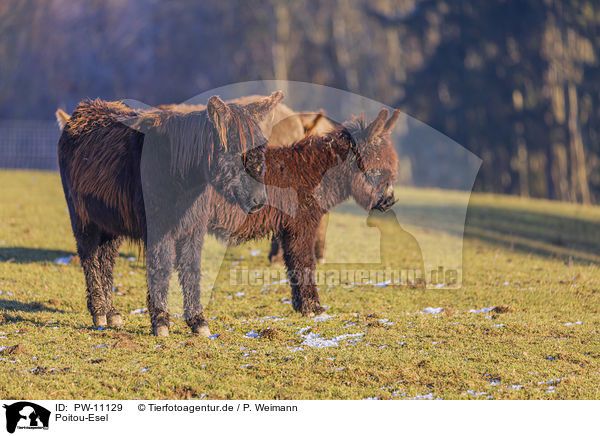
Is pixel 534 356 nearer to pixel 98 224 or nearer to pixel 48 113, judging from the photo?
pixel 98 224

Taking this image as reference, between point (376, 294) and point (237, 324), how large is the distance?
8.12 ft

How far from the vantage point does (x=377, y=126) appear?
293 inches

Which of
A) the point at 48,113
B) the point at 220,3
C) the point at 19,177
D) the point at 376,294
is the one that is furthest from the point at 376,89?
the point at 376,294

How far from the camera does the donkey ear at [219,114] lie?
18.4 ft

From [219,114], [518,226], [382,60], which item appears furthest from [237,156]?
[382,60]

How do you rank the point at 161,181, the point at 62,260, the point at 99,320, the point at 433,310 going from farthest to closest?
the point at 62,260 < the point at 433,310 < the point at 99,320 < the point at 161,181

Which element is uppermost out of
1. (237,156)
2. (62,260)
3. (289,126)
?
(289,126)

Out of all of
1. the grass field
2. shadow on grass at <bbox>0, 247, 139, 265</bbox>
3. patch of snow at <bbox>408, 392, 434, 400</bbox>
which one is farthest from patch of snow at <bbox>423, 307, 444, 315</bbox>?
shadow on grass at <bbox>0, 247, 139, 265</bbox>

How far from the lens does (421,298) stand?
8469 mm

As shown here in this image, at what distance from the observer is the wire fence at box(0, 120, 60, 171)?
99.2ft

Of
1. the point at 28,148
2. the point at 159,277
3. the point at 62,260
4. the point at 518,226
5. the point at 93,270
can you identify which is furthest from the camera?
the point at 28,148

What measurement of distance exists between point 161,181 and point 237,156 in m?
0.81

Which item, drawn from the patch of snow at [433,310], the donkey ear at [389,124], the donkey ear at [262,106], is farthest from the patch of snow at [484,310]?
the donkey ear at [262,106]

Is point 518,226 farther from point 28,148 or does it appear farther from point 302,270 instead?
point 28,148
